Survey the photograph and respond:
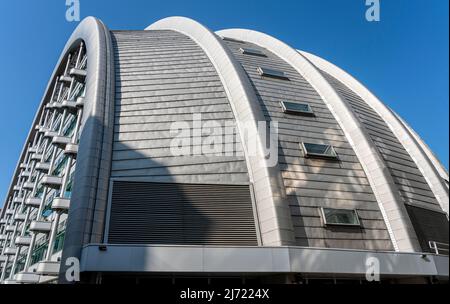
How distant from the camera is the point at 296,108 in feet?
78.7

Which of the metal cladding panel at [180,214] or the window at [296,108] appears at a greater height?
the window at [296,108]

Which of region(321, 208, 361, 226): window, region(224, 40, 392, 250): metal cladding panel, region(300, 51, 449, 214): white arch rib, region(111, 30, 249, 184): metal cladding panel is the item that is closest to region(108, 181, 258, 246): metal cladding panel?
region(111, 30, 249, 184): metal cladding panel

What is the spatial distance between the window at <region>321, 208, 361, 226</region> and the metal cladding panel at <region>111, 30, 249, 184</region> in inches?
193

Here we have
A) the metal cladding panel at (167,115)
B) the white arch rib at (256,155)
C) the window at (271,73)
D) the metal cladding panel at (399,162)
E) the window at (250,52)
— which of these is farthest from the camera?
the window at (250,52)

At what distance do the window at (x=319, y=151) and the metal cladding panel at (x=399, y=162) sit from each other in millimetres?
4351

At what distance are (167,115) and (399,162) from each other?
16983mm

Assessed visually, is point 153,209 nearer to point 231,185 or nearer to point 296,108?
point 231,185

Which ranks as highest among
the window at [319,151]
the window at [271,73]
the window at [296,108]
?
the window at [271,73]

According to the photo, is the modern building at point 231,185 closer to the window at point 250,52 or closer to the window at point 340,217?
the window at point 340,217

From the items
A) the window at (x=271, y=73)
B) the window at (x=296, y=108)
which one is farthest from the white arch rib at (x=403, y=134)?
the window at (x=271, y=73)

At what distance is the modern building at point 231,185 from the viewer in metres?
15.0

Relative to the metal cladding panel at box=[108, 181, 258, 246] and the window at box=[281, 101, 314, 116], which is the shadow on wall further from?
the window at box=[281, 101, 314, 116]

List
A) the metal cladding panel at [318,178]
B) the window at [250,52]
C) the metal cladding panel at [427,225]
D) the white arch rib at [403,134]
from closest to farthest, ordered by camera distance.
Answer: the metal cladding panel at [318,178]
the metal cladding panel at [427,225]
the white arch rib at [403,134]
the window at [250,52]

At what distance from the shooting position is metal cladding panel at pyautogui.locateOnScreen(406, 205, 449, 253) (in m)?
18.8
